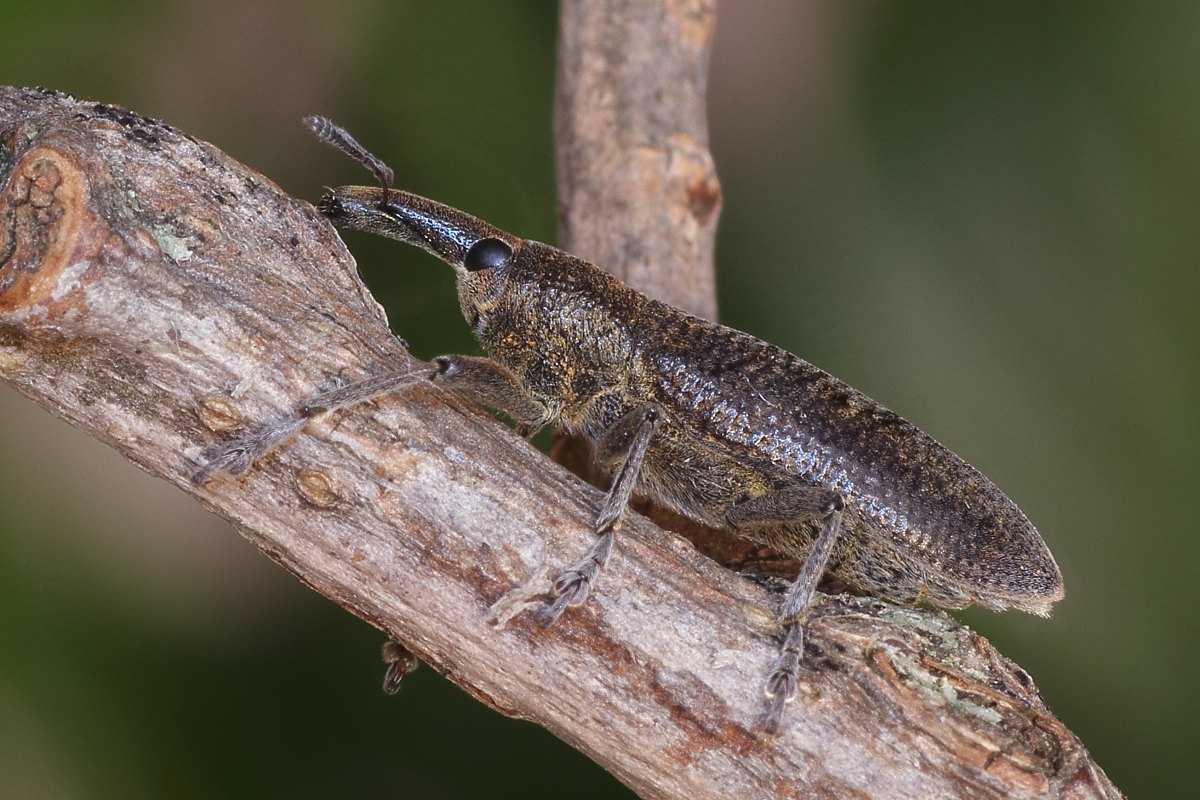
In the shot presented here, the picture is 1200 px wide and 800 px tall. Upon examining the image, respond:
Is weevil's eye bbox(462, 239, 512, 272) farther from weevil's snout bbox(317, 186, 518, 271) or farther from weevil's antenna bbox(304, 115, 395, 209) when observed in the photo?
weevil's antenna bbox(304, 115, 395, 209)

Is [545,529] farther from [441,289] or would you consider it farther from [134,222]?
[441,289]

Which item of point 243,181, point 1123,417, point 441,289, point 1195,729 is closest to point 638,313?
point 441,289

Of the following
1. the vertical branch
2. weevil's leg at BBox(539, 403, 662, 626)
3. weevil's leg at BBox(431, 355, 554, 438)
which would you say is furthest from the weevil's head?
weevil's leg at BBox(539, 403, 662, 626)

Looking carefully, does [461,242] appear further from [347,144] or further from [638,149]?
[638,149]

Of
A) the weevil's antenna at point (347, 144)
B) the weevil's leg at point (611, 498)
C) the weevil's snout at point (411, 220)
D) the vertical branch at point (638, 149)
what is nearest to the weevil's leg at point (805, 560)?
the weevil's leg at point (611, 498)

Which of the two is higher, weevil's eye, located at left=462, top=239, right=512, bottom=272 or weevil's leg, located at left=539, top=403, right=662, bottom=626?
weevil's eye, located at left=462, top=239, right=512, bottom=272

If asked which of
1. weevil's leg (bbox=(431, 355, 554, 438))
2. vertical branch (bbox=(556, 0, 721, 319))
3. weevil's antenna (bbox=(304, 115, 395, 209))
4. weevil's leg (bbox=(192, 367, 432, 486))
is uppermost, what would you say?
vertical branch (bbox=(556, 0, 721, 319))
